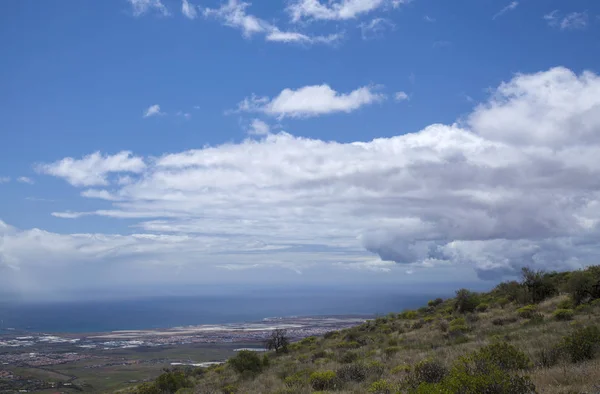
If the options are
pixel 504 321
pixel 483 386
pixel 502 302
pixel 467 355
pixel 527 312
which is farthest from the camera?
pixel 502 302

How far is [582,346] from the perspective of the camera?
1023 cm

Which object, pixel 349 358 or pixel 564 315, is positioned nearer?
pixel 349 358

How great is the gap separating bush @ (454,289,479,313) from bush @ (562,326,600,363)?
18.3m

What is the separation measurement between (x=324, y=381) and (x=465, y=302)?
19.0 meters

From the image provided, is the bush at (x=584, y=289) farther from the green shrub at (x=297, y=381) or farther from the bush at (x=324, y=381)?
the green shrub at (x=297, y=381)

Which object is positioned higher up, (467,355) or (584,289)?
(584,289)

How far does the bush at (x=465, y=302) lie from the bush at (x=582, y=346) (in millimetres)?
18263

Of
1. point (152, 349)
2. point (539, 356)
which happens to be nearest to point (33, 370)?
point (152, 349)

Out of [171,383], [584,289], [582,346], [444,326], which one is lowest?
[171,383]

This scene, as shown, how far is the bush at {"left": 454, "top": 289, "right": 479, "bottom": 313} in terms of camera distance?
28.5 metres

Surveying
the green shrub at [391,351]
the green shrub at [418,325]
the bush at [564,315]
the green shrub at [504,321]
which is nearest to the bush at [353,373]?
the green shrub at [391,351]

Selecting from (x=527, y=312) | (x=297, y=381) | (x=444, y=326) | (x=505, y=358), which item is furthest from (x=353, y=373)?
(x=527, y=312)

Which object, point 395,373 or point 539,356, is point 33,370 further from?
point 539,356

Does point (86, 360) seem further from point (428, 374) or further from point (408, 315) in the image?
point (428, 374)
